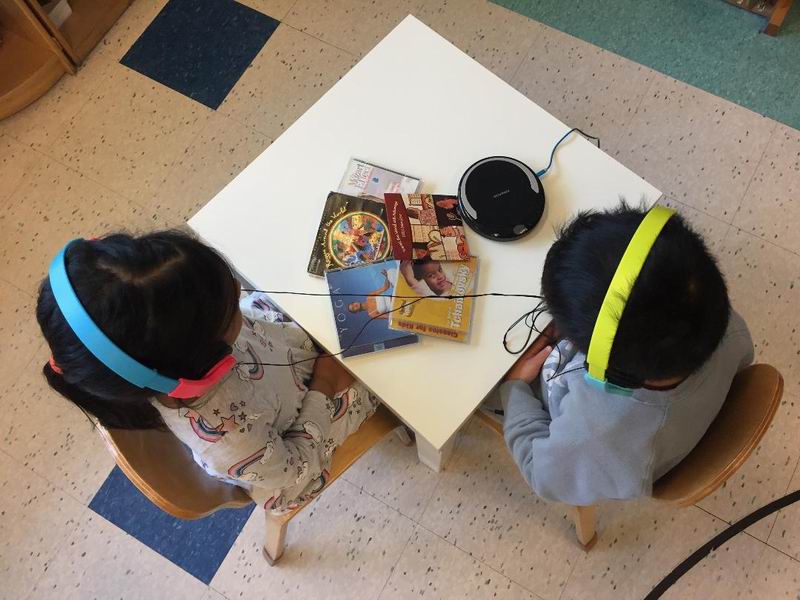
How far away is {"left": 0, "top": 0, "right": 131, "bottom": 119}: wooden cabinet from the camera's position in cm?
196

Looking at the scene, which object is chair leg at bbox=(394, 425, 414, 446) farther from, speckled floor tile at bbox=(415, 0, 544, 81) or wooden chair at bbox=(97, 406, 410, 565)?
speckled floor tile at bbox=(415, 0, 544, 81)

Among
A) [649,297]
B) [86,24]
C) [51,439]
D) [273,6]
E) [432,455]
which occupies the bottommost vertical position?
[51,439]

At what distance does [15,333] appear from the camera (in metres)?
1.79

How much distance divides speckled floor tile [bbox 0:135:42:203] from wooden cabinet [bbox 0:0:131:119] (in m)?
0.09

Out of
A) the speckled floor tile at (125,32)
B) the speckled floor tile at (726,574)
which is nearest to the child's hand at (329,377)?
the speckled floor tile at (726,574)

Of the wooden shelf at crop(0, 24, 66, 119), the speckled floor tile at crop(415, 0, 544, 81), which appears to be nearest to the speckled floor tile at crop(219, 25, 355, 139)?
the speckled floor tile at crop(415, 0, 544, 81)

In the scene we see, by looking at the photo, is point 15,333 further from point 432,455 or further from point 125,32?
point 432,455

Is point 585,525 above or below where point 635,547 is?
above

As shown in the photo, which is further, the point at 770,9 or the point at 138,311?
the point at 770,9

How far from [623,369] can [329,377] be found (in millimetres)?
610

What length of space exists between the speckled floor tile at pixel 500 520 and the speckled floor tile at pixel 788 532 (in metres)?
0.48

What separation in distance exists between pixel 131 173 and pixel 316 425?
123 cm

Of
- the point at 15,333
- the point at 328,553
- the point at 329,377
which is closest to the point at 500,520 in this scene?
the point at 328,553

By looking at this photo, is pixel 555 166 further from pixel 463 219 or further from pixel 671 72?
pixel 671 72
